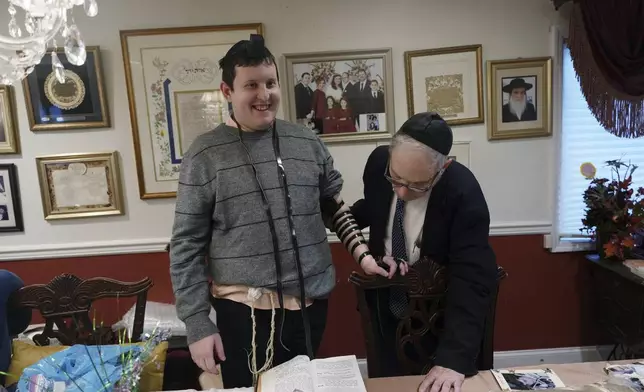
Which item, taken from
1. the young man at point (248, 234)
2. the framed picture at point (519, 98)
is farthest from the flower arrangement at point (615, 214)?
the young man at point (248, 234)

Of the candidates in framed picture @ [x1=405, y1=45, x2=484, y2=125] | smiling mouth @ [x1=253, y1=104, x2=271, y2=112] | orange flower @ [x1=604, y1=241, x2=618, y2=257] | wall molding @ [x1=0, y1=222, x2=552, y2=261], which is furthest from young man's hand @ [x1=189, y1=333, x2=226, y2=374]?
orange flower @ [x1=604, y1=241, x2=618, y2=257]

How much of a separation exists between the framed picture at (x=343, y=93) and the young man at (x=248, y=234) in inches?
37.6

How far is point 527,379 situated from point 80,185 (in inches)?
83.0

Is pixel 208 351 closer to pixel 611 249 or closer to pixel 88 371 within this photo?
pixel 88 371

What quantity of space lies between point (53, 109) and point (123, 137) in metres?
0.35

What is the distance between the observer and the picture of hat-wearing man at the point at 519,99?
7.19 ft

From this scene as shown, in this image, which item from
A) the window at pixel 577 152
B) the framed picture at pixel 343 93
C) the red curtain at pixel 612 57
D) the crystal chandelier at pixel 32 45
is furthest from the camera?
the window at pixel 577 152

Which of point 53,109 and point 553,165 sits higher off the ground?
point 53,109

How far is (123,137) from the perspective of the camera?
7.18ft

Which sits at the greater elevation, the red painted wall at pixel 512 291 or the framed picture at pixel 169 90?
the framed picture at pixel 169 90

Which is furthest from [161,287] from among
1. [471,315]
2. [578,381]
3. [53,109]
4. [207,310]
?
[578,381]

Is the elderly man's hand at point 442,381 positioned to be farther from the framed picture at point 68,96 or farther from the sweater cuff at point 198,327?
the framed picture at point 68,96

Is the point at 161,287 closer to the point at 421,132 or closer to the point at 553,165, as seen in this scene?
the point at 421,132

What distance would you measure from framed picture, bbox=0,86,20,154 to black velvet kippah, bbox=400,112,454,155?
6.50 feet
